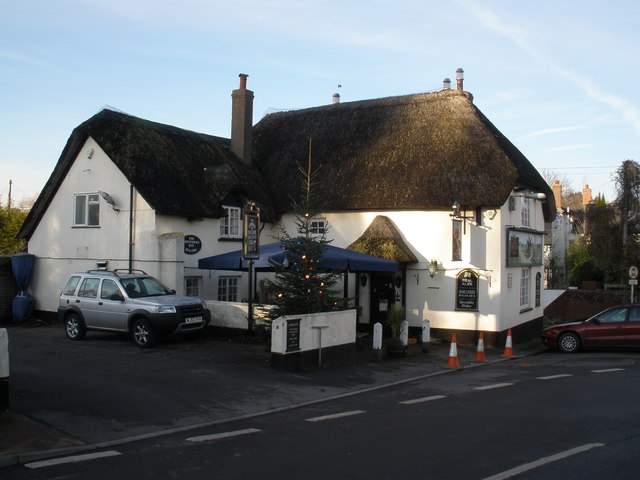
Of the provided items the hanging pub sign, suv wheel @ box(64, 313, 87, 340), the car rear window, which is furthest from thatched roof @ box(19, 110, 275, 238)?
suv wheel @ box(64, 313, 87, 340)

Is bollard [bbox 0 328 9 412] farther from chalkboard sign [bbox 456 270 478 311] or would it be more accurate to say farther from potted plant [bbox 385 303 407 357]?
chalkboard sign [bbox 456 270 478 311]

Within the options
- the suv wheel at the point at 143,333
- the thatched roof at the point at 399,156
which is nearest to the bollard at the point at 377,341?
the suv wheel at the point at 143,333

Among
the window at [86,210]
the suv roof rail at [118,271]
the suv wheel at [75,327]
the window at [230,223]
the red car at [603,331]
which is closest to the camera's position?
the suv roof rail at [118,271]

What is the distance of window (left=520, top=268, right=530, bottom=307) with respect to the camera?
23.1m

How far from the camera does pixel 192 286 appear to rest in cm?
2103

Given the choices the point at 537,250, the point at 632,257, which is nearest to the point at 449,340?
the point at 537,250

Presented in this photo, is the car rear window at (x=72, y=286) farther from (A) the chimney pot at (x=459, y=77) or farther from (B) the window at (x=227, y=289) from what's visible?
(A) the chimney pot at (x=459, y=77)

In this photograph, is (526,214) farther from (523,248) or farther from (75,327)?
(75,327)

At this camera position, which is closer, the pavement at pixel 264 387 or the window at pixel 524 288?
the pavement at pixel 264 387

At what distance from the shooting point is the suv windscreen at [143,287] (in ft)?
55.0

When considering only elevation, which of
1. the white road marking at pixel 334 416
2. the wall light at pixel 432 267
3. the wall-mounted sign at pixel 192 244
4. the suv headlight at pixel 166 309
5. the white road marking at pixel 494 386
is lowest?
the white road marking at pixel 494 386

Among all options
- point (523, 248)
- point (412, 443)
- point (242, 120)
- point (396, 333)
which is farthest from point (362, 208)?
point (412, 443)

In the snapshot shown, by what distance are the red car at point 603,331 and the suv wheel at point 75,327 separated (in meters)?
14.0

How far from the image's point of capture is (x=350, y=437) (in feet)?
27.8
